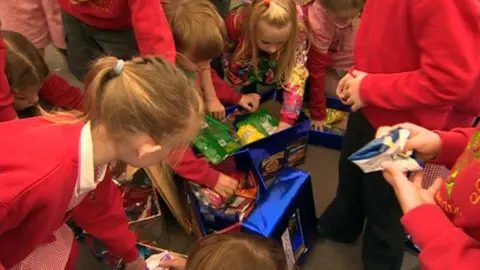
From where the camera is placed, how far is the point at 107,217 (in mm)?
1220

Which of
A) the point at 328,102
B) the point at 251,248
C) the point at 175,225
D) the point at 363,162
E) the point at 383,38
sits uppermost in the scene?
the point at 383,38

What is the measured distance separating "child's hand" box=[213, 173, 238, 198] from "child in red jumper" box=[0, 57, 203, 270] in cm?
47

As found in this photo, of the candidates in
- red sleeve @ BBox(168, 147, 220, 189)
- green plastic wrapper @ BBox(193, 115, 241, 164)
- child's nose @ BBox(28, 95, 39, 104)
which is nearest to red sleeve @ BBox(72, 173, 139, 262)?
red sleeve @ BBox(168, 147, 220, 189)

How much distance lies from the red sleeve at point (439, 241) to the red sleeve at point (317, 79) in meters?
1.20

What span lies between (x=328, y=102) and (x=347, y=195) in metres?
0.67

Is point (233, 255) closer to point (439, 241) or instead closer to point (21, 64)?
point (439, 241)

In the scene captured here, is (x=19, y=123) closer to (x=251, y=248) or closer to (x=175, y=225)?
(x=251, y=248)

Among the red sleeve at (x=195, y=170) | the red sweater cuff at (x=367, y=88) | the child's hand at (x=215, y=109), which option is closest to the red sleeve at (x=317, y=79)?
the child's hand at (x=215, y=109)

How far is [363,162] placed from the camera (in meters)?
1.00

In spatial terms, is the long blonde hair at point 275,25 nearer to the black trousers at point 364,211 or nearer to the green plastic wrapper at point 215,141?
the green plastic wrapper at point 215,141

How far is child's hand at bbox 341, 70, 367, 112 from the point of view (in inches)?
46.6

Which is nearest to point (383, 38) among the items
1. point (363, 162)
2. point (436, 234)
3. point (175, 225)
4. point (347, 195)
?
point (363, 162)

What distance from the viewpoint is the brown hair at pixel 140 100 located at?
0.92 m

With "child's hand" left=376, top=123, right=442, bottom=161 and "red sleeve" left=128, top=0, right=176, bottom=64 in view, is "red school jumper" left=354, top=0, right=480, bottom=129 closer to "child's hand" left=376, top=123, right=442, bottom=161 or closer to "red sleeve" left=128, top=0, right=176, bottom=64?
"child's hand" left=376, top=123, right=442, bottom=161
